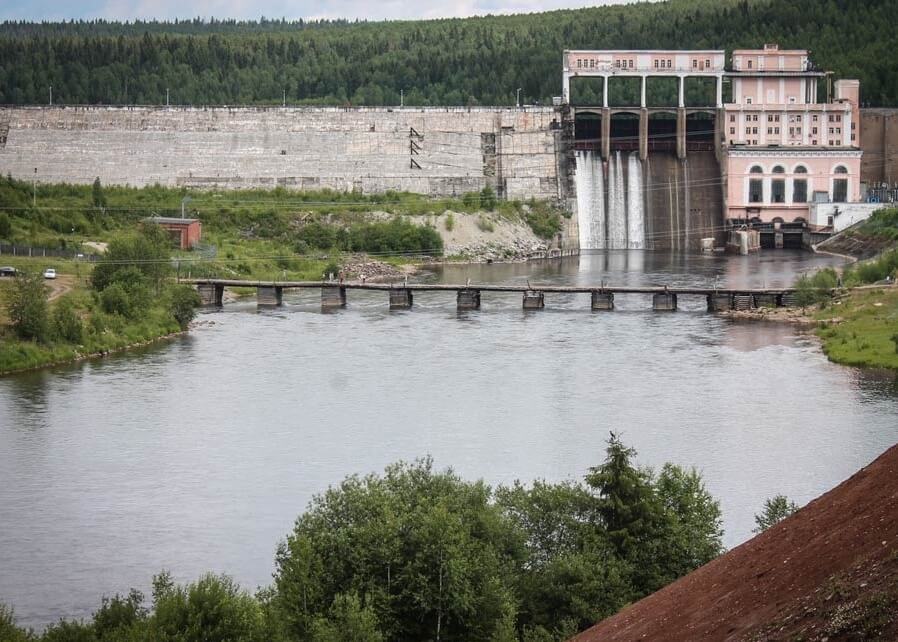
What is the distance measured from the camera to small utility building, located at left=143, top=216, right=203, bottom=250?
58.9m

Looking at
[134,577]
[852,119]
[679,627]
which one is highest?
[852,119]

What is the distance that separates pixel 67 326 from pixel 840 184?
40545 mm

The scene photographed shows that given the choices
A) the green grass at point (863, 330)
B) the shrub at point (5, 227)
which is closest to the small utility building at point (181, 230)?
the shrub at point (5, 227)

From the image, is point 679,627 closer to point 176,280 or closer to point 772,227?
point 176,280

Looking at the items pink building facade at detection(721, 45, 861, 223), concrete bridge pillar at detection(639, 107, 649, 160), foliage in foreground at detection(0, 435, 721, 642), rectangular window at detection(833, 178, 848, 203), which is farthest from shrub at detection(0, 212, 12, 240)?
foliage in foreground at detection(0, 435, 721, 642)

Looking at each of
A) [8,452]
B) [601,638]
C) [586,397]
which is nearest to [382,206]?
[586,397]

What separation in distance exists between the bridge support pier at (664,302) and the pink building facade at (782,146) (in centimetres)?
2165

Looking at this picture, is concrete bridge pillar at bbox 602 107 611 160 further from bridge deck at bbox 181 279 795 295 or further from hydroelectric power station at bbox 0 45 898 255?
bridge deck at bbox 181 279 795 295

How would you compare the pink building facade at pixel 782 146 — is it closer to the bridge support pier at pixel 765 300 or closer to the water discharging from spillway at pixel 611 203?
the water discharging from spillway at pixel 611 203

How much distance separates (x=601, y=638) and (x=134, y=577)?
8368 millimetres

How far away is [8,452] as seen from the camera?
2791 cm

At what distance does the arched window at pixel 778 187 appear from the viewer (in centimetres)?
7069

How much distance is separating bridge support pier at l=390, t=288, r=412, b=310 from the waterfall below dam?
22.1 metres

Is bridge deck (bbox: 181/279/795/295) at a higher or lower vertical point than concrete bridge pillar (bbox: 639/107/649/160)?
lower
